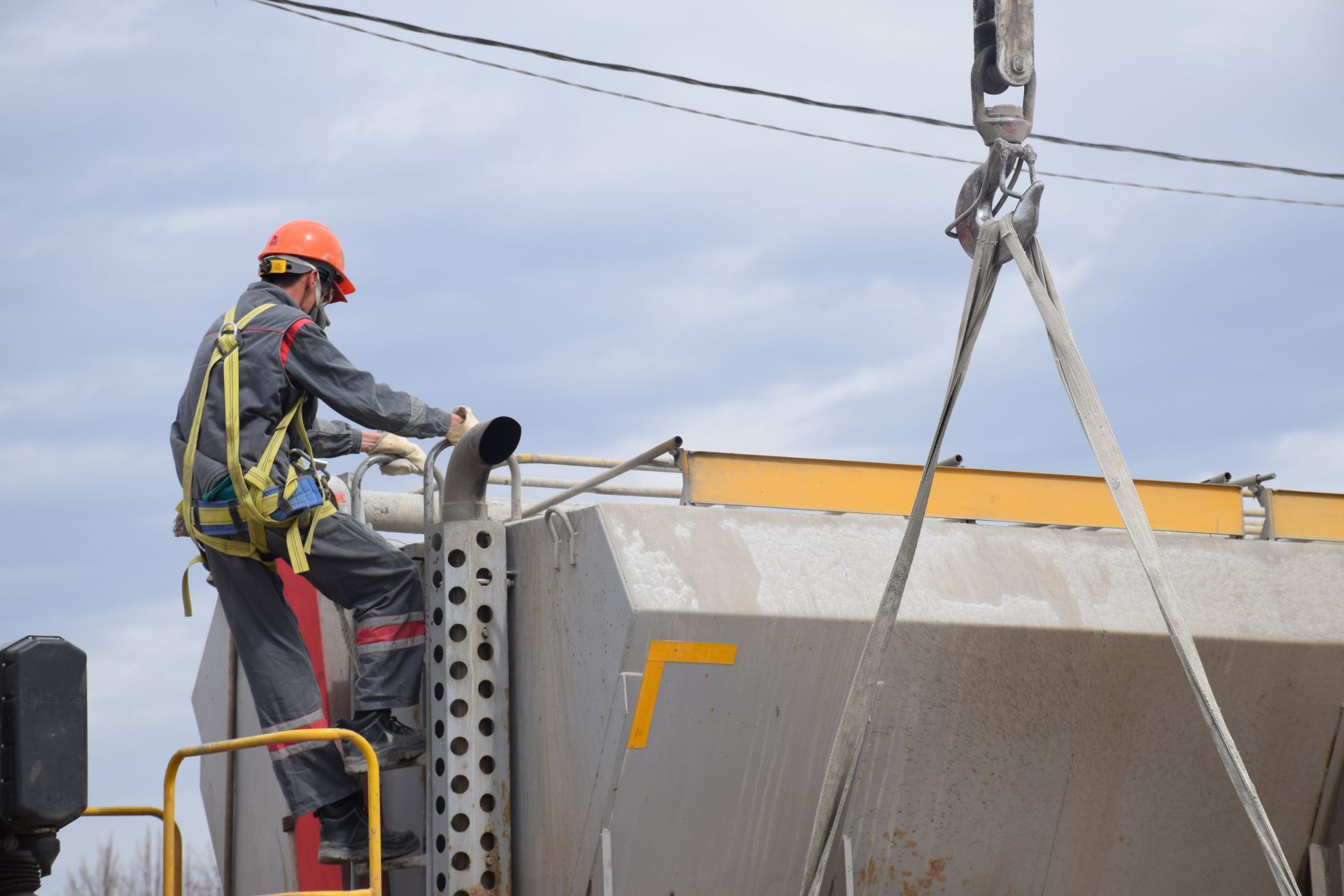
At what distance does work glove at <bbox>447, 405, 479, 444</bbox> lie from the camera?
15.6ft

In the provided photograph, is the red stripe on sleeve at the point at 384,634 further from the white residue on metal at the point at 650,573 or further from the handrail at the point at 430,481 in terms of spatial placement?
the white residue on metal at the point at 650,573

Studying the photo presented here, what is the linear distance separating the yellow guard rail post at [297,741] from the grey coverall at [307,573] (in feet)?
1.11

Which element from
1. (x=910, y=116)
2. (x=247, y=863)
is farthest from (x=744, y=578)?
(x=910, y=116)

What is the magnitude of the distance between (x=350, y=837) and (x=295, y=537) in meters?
0.90

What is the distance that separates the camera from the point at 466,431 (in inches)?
183

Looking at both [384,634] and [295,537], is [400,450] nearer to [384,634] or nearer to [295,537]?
[295,537]

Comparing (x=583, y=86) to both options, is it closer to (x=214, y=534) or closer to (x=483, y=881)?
(x=214, y=534)

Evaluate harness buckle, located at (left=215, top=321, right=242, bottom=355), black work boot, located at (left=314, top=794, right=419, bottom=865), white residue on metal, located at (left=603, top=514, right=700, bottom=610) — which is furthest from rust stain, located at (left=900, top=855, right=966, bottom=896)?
harness buckle, located at (left=215, top=321, right=242, bottom=355)

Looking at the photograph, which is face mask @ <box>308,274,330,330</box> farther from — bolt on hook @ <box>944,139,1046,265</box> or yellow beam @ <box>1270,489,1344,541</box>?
yellow beam @ <box>1270,489,1344,541</box>

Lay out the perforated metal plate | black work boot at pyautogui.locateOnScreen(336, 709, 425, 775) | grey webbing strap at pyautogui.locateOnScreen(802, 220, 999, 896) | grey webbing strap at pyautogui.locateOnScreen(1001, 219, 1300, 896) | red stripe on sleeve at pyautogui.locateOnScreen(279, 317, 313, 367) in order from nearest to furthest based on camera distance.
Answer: grey webbing strap at pyautogui.locateOnScreen(1001, 219, 1300, 896)
grey webbing strap at pyautogui.locateOnScreen(802, 220, 999, 896)
the perforated metal plate
black work boot at pyautogui.locateOnScreen(336, 709, 425, 775)
red stripe on sleeve at pyautogui.locateOnScreen(279, 317, 313, 367)

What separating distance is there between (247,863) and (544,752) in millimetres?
1897

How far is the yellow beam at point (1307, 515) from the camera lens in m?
5.04

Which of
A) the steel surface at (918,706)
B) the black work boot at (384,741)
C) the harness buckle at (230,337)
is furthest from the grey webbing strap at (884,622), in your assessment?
the harness buckle at (230,337)

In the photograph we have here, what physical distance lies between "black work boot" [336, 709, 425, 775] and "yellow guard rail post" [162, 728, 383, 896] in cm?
34
